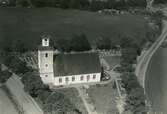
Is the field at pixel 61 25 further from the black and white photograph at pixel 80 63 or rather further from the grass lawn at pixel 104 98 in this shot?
the grass lawn at pixel 104 98

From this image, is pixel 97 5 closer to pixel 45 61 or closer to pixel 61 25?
pixel 61 25

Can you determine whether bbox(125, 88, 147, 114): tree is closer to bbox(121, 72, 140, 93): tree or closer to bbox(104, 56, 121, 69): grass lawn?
bbox(121, 72, 140, 93): tree

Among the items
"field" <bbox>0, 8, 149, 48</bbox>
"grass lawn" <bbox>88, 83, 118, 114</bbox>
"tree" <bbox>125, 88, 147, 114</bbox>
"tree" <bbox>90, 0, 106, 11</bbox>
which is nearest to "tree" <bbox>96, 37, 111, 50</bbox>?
"field" <bbox>0, 8, 149, 48</bbox>

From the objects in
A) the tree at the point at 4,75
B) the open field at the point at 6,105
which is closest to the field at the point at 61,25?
the tree at the point at 4,75

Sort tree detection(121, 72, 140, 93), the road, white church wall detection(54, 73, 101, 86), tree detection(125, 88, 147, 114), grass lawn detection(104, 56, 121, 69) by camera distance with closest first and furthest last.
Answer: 1. tree detection(125, 88, 147, 114)
2. tree detection(121, 72, 140, 93)
3. white church wall detection(54, 73, 101, 86)
4. the road
5. grass lawn detection(104, 56, 121, 69)

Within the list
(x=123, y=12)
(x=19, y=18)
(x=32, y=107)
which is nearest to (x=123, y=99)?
(x=32, y=107)
